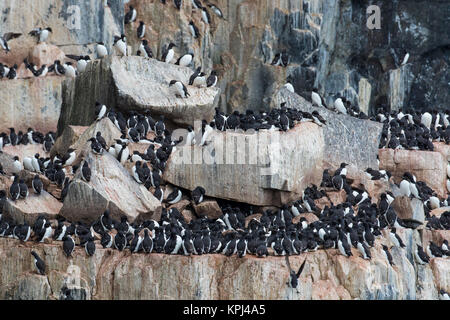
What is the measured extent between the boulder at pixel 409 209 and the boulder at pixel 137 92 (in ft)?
16.3

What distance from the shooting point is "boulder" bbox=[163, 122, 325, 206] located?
29188 millimetres

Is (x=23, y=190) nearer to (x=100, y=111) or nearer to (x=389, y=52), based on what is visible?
(x=100, y=111)

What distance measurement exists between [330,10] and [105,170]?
14657 mm

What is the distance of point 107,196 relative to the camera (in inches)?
1085

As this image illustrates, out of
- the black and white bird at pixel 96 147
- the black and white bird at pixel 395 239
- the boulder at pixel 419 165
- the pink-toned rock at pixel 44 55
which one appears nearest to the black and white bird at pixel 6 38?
the pink-toned rock at pixel 44 55

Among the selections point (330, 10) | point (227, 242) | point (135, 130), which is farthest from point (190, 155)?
point (330, 10)

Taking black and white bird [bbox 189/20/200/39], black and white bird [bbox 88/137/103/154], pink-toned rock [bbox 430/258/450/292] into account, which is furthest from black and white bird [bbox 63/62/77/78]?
pink-toned rock [bbox 430/258/450/292]

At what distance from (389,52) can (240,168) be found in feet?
44.8

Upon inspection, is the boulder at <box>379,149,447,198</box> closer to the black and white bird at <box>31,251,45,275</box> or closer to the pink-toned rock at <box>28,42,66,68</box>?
the pink-toned rock at <box>28,42,66,68</box>

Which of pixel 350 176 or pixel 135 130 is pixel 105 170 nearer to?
pixel 135 130

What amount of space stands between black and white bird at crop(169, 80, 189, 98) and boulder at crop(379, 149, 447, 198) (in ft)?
18.1

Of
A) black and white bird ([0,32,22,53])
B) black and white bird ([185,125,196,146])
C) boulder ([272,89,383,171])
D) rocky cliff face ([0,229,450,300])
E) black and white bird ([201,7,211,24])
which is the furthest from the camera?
black and white bird ([201,7,211,24])

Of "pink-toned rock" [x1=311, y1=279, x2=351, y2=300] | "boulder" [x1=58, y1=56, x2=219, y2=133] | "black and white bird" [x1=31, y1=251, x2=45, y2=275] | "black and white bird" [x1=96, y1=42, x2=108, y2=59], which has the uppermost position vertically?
"black and white bird" [x1=96, y1=42, x2=108, y2=59]

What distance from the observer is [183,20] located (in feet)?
129
